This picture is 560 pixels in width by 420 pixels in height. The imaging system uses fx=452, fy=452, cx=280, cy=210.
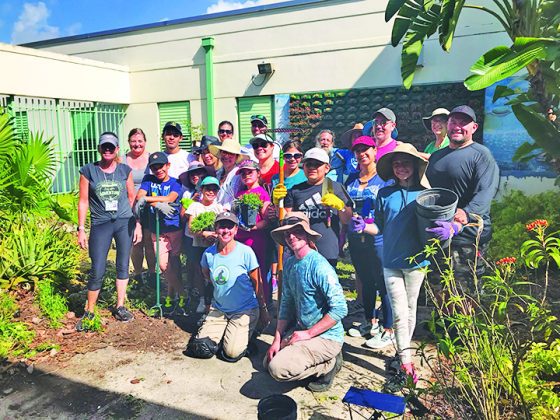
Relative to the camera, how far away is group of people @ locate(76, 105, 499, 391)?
12.2 feet

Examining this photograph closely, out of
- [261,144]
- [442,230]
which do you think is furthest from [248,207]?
[442,230]

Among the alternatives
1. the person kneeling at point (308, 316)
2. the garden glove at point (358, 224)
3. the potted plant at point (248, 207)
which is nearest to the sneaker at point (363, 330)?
the person kneeling at point (308, 316)

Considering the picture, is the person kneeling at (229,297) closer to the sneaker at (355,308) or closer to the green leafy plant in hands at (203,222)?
the green leafy plant in hands at (203,222)

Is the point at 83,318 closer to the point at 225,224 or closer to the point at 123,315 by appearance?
the point at 123,315

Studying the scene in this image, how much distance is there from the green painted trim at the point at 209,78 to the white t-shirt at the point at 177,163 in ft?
24.6

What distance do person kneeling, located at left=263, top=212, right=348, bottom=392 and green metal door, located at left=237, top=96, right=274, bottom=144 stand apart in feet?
29.4

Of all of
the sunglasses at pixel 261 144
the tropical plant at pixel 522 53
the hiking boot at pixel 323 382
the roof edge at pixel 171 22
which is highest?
the roof edge at pixel 171 22

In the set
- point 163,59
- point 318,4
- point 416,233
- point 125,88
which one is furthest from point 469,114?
point 125,88

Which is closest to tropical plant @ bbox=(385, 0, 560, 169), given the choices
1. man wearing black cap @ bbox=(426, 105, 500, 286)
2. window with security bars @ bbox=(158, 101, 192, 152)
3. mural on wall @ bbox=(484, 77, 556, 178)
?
man wearing black cap @ bbox=(426, 105, 500, 286)

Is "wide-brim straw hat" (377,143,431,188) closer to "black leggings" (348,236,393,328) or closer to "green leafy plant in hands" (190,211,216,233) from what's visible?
"black leggings" (348,236,393,328)

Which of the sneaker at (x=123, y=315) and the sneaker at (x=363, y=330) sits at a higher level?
the sneaker at (x=123, y=315)

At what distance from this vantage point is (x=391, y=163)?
3945mm

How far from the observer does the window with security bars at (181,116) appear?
44.5 feet

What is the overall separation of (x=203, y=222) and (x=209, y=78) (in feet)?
30.1
